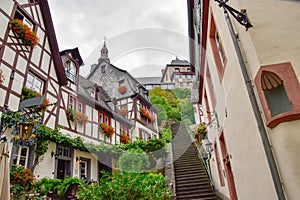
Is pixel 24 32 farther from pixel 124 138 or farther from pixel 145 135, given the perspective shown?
pixel 145 135

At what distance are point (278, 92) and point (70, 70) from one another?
10865 millimetres

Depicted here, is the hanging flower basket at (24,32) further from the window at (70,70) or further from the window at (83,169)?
the window at (83,169)

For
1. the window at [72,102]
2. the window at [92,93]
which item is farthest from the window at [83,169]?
the window at [92,93]

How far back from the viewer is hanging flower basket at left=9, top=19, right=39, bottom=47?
7844mm

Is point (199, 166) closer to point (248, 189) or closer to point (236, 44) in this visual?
point (248, 189)

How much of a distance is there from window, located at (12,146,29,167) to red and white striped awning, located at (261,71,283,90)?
7.52 metres

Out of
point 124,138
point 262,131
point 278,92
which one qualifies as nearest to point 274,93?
point 278,92

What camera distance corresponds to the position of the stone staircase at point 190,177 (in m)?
8.59

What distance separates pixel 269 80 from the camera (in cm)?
281

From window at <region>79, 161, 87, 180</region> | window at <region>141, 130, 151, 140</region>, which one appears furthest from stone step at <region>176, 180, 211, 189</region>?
window at <region>141, 130, 151, 140</region>

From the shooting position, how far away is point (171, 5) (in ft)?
30.6

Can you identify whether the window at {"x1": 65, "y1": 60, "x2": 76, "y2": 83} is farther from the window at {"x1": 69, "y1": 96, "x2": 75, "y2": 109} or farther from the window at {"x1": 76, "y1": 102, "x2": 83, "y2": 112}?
the window at {"x1": 76, "y1": 102, "x2": 83, "y2": 112}

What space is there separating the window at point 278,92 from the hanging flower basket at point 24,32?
8335 mm

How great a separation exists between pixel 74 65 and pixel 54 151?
207 inches
